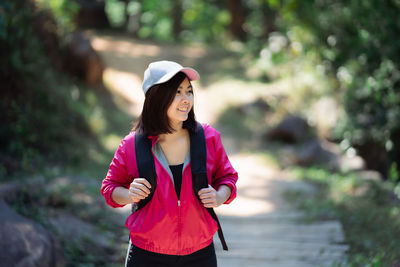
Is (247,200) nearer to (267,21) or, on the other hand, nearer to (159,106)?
(159,106)

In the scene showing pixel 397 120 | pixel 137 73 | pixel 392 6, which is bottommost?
pixel 397 120

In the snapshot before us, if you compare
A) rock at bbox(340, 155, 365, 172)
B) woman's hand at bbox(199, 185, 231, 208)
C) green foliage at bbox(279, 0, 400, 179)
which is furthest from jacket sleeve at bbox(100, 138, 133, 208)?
rock at bbox(340, 155, 365, 172)

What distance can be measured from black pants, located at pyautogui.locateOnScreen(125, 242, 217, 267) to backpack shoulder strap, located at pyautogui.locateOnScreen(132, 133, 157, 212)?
23 centimetres

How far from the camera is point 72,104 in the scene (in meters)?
9.27

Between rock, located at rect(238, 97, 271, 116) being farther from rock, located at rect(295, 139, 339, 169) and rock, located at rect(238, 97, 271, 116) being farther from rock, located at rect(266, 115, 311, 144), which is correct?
rock, located at rect(295, 139, 339, 169)

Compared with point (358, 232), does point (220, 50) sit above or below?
above

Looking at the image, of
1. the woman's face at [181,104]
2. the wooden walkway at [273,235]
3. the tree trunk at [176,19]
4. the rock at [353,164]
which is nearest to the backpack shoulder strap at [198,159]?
the woman's face at [181,104]

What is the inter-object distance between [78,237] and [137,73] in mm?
11411

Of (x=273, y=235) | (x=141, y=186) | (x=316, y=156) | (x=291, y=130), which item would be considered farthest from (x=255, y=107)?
(x=141, y=186)

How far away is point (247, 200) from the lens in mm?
7402

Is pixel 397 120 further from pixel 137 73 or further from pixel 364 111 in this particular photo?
pixel 137 73

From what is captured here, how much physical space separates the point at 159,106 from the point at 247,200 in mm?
5301

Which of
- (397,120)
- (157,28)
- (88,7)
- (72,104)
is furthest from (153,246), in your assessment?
(157,28)

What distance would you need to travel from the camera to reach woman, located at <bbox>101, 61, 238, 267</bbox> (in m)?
2.24
